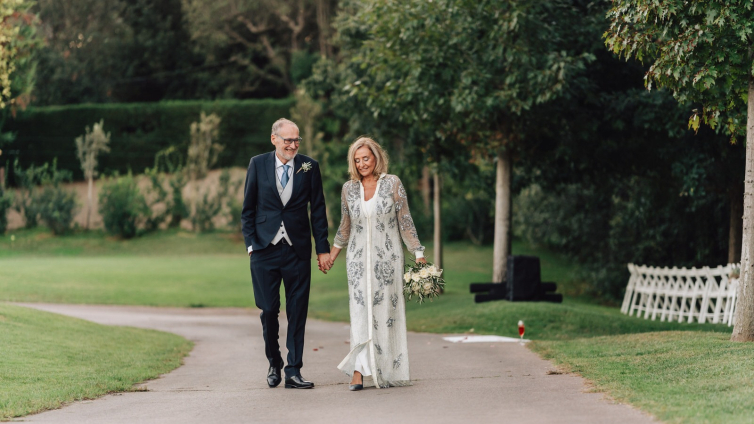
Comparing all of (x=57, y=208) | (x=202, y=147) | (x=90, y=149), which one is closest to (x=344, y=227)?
(x=57, y=208)

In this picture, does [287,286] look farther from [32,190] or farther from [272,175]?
[32,190]

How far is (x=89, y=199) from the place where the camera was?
40.3 meters

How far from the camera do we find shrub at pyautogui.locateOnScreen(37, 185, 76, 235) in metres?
36.3

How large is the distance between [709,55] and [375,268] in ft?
17.4

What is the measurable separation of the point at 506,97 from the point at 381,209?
10009mm

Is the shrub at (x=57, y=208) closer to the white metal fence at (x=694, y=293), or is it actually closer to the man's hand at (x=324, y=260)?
the white metal fence at (x=694, y=293)

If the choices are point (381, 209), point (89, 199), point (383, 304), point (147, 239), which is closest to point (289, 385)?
point (383, 304)

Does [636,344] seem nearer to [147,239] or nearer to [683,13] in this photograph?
[683,13]

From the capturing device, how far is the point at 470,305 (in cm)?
1898

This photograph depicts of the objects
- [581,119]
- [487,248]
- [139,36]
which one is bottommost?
[487,248]

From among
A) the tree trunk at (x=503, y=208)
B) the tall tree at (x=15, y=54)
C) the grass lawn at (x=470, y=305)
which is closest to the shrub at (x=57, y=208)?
the grass lawn at (x=470, y=305)

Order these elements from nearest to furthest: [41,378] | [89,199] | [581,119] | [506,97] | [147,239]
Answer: [41,378]
[506,97]
[581,119]
[147,239]
[89,199]

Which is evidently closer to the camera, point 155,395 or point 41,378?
point 155,395

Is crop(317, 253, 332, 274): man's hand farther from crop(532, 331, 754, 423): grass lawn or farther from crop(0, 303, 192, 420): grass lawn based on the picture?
crop(532, 331, 754, 423): grass lawn
